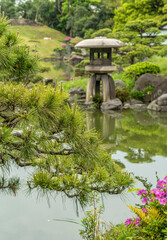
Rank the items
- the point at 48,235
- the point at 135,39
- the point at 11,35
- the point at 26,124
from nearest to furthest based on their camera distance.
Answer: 1. the point at 26,124
2. the point at 11,35
3. the point at 48,235
4. the point at 135,39

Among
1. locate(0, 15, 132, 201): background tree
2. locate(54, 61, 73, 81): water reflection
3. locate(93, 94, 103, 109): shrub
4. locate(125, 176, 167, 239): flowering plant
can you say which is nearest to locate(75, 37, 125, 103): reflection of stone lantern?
locate(93, 94, 103, 109): shrub

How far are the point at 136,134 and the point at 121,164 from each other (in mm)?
2125

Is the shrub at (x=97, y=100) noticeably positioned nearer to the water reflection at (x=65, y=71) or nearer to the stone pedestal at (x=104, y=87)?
the stone pedestal at (x=104, y=87)

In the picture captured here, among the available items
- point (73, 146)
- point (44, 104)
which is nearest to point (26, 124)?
point (44, 104)

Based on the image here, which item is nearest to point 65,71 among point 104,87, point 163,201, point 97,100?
point 97,100

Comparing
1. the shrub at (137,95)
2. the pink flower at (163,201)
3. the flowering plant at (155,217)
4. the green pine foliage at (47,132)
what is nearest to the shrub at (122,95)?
the shrub at (137,95)

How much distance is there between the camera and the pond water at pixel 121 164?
3561 millimetres

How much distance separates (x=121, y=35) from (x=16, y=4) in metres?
30.4

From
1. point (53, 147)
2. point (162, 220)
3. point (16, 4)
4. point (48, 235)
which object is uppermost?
point (16, 4)

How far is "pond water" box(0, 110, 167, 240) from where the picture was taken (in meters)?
3.56

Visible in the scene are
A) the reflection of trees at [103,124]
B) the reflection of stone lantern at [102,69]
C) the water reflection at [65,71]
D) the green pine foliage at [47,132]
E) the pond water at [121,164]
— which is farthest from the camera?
the water reflection at [65,71]

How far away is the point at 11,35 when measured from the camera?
2.75 meters

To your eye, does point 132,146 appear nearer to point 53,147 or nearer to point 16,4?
point 53,147

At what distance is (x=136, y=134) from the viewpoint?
24.6ft
